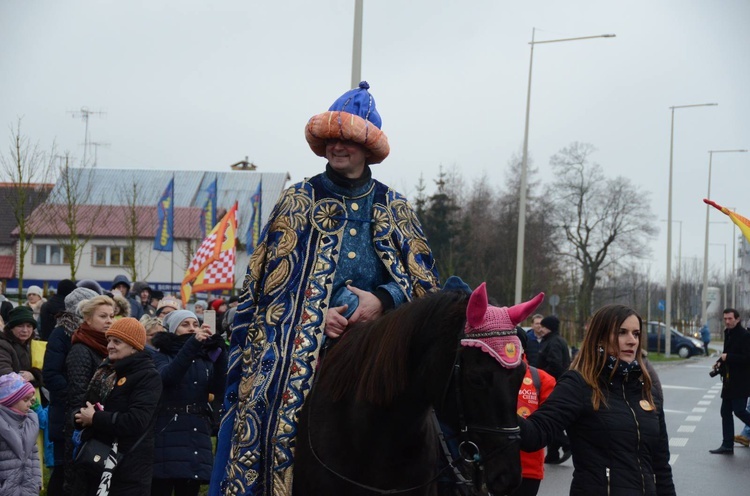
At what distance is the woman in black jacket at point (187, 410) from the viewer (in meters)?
7.50

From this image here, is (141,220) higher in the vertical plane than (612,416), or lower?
higher

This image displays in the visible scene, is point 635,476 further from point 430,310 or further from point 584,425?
point 430,310

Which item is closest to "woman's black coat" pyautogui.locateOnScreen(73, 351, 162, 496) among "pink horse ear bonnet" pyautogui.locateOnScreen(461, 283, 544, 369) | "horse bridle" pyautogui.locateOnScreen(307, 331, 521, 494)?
"horse bridle" pyautogui.locateOnScreen(307, 331, 521, 494)

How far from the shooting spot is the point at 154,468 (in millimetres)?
7414

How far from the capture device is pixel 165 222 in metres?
37.5

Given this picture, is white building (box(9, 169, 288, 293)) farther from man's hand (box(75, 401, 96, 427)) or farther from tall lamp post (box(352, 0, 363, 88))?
man's hand (box(75, 401, 96, 427))

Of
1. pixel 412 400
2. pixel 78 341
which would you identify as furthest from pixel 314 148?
pixel 78 341

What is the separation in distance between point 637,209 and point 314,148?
59.4 meters

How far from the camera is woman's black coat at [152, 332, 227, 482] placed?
7500 mm

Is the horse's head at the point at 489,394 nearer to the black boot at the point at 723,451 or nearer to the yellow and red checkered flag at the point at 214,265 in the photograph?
the black boot at the point at 723,451

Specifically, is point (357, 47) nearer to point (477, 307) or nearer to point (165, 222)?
point (477, 307)

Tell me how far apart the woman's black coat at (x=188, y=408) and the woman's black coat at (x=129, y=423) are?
69 centimetres

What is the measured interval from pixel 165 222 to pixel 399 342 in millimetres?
34217

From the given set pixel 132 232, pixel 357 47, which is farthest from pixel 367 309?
pixel 132 232
